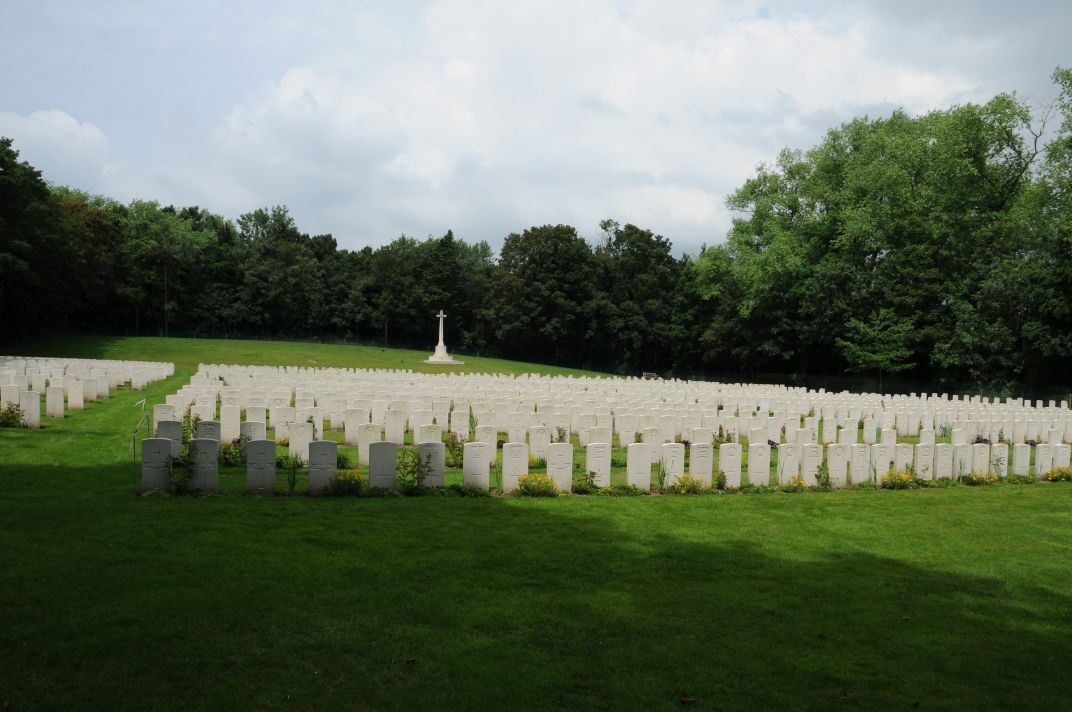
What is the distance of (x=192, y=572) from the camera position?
6.38m

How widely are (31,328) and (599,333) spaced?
43.8m

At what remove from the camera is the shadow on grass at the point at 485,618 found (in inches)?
180

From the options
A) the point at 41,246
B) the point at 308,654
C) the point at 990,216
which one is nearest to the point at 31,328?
the point at 41,246

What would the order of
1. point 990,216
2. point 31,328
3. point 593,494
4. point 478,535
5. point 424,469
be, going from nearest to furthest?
point 478,535 < point 424,469 < point 593,494 < point 990,216 < point 31,328

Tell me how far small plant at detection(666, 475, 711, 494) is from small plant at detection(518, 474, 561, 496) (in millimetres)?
1893

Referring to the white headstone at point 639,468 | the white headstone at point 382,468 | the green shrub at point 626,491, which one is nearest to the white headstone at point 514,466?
the green shrub at point 626,491

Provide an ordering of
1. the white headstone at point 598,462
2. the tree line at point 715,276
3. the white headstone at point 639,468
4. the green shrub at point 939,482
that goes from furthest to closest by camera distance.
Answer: the tree line at point 715,276 → the green shrub at point 939,482 → the white headstone at point 639,468 → the white headstone at point 598,462

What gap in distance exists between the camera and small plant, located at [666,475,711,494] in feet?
37.3

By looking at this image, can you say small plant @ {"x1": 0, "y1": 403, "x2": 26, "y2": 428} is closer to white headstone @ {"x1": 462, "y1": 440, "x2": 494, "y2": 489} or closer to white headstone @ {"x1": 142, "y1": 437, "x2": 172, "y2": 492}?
white headstone @ {"x1": 142, "y1": 437, "x2": 172, "y2": 492}

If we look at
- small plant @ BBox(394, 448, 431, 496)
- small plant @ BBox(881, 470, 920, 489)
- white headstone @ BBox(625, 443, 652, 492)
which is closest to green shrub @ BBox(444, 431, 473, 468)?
small plant @ BBox(394, 448, 431, 496)

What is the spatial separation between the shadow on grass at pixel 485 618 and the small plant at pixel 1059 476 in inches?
282

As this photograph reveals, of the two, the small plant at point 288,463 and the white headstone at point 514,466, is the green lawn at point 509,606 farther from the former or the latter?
the small plant at point 288,463

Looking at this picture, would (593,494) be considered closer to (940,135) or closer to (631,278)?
(940,135)

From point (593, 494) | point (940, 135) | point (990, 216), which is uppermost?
point (940, 135)
